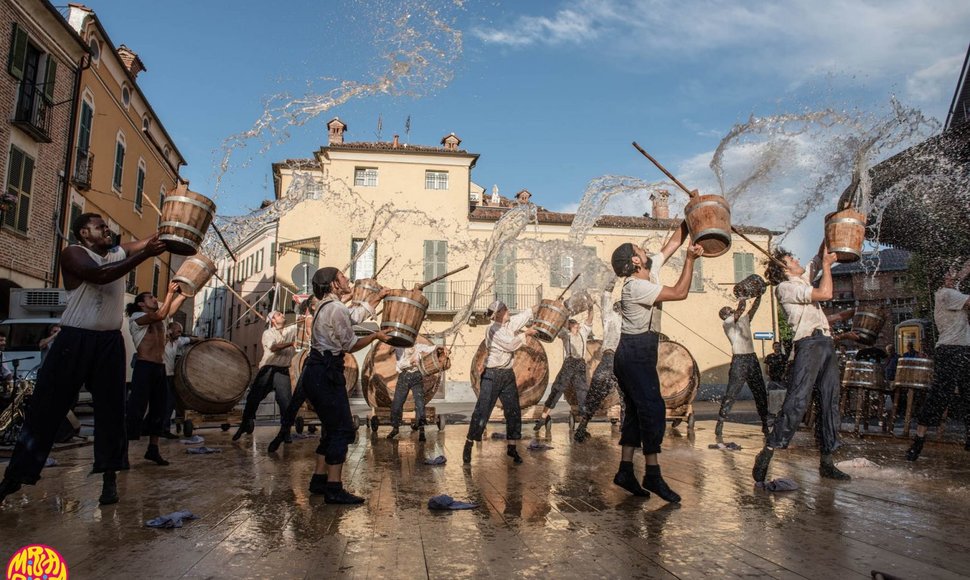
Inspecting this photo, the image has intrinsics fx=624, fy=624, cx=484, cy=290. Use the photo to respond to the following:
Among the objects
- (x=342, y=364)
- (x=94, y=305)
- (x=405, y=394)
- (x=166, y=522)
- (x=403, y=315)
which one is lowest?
(x=166, y=522)

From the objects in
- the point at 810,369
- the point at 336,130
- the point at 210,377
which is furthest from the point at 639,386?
the point at 336,130

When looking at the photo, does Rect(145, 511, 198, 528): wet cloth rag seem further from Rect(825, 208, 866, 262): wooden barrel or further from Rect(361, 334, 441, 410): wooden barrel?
Rect(361, 334, 441, 410): wooden barrel

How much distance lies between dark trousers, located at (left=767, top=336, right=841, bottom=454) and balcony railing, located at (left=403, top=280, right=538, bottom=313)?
2396cm

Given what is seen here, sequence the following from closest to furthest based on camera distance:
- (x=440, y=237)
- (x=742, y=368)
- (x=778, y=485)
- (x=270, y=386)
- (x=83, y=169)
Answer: (x=778, y=485)
(x=742, y=368)
(x=270, y=386)
(x=83, y=169)
(x=440, y=237)

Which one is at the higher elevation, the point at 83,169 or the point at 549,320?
the point at 83,169

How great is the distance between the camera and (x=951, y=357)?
6.83 meters

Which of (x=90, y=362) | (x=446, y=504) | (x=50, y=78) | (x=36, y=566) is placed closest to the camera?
(x=36, y=566)

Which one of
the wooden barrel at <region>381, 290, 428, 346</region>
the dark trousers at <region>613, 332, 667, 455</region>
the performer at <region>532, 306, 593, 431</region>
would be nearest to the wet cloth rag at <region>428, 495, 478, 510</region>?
the dark trousers at <region>613, 332, 667, 455</region>

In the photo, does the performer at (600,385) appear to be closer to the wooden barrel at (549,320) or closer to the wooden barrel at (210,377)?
the wooden barrel at (549,320)

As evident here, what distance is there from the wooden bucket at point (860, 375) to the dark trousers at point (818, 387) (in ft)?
15.0

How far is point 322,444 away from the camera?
4.86 meters

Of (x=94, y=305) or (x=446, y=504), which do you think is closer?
(x=446, y=504)

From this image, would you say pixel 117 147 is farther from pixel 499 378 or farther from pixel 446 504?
pixel 446 504

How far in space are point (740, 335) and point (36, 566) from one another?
28.1 ft
